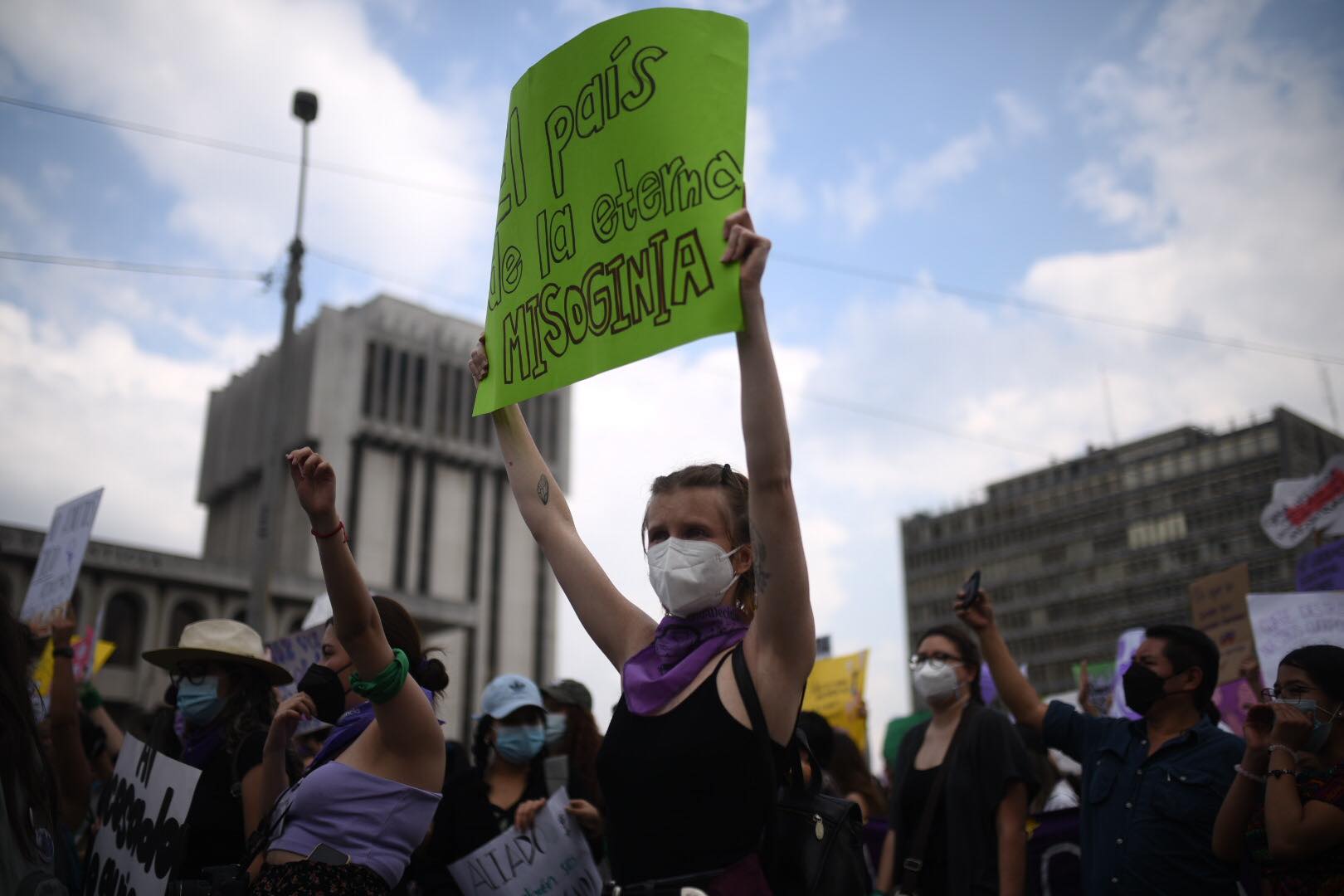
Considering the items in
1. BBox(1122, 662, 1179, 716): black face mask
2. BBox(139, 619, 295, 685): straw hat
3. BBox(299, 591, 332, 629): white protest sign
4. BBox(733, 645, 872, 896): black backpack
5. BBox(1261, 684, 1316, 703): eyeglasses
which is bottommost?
BBox(733, 645, 872, 896): black backpack

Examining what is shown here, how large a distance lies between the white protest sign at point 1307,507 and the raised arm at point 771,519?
21.3ft

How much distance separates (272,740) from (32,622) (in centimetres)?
419

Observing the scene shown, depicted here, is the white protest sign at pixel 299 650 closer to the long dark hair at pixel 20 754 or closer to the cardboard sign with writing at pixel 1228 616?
the long dark hair at pixel 20 754

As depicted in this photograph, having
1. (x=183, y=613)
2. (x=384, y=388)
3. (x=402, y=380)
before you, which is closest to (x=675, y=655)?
(x=183, y=613)

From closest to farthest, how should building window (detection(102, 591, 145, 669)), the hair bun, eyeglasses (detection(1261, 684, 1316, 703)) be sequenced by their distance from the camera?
the hair bun < eyeglasses (detection(1261, 684, 1316, 703)) < building window (detection(102, 591, 145, 669))

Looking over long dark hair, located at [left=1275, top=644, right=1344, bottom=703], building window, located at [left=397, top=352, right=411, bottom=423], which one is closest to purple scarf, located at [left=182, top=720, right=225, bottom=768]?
long dark hair, located at [left=1275, top=644, right=1344, bottom=703]

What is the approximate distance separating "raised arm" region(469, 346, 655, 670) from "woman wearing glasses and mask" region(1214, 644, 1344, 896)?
2312 mm

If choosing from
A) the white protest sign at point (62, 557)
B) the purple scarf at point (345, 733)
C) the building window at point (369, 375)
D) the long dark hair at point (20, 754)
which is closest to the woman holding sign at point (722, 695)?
the purple scarf at point (345, 733)

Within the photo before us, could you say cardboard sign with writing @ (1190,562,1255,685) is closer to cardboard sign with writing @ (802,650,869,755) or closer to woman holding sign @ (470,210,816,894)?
cardboard sign with writing @ (802,650,869,755)

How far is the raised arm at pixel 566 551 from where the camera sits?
2758mm

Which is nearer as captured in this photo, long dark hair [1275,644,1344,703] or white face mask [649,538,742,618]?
white face mask [649,538,742,618]

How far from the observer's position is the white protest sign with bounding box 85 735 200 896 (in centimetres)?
366

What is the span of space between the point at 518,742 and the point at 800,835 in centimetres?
318

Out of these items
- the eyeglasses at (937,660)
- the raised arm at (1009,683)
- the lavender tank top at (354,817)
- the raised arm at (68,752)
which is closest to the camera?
the lavender tank top at (354,817)
